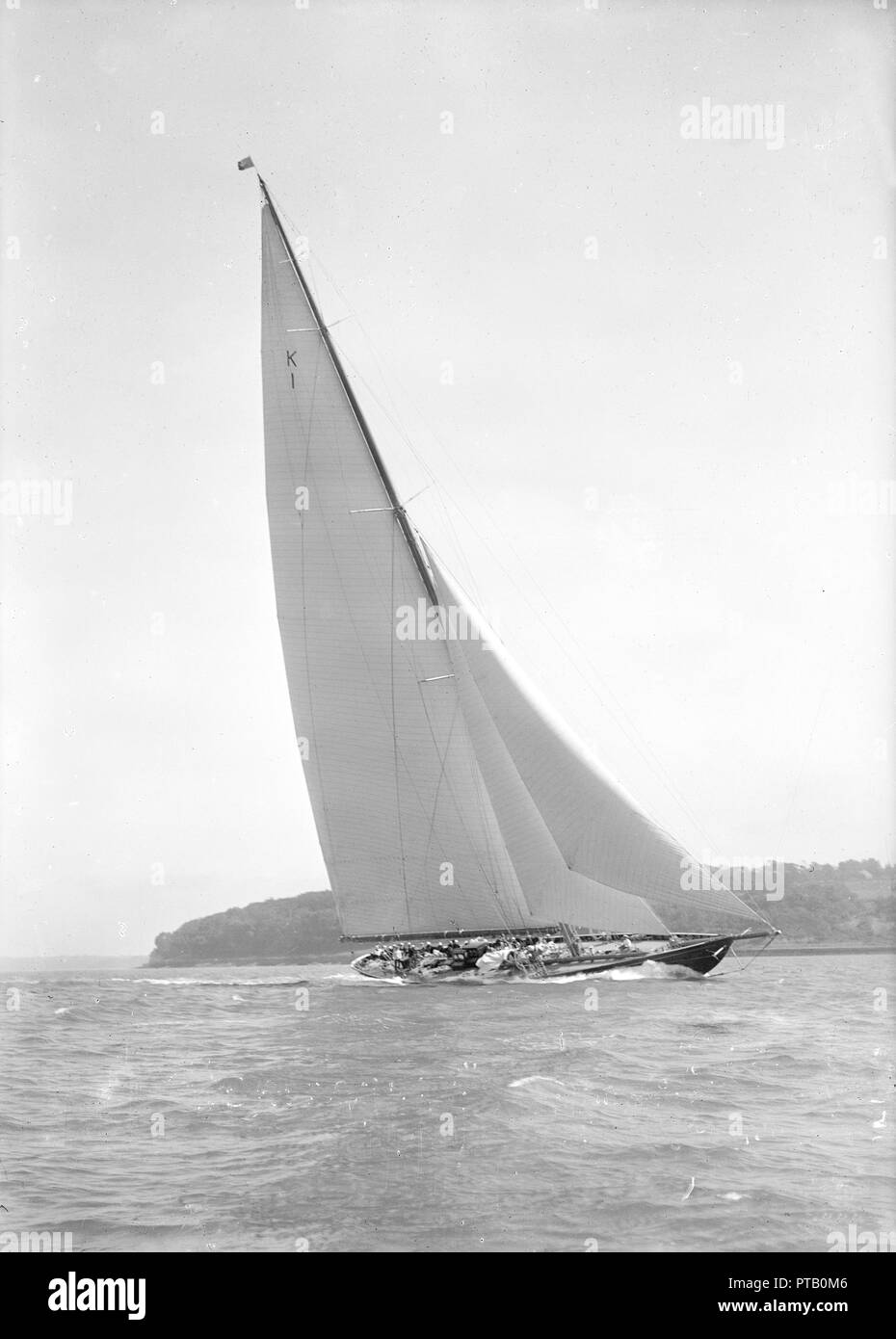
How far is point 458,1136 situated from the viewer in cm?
1280

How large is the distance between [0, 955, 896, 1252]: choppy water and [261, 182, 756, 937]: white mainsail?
9261 millimetres

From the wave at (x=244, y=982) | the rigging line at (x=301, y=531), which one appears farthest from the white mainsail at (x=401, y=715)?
the wave at (x=244, y=982)

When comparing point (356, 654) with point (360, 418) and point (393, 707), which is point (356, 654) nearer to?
point (393, 707)

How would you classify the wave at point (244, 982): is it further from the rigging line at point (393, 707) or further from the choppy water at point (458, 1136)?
the choppy water at point (458, 1136)

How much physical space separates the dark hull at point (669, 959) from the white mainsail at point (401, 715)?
6.11 ft

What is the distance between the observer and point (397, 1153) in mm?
11992

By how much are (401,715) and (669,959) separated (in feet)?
41.7

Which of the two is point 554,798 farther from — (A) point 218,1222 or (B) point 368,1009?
(A) point 218,1222

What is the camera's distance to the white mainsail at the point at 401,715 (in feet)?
112

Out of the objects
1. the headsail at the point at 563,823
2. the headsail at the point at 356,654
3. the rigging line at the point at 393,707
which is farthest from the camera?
the rigging line at the point at 393,707

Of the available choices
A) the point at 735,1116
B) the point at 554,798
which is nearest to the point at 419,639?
the point at 554,798

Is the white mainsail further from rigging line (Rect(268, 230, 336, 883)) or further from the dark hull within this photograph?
the dark hull

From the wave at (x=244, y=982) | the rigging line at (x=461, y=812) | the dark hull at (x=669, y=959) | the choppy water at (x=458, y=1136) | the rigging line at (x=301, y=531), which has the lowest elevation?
the wave at (x=244, y=982)
